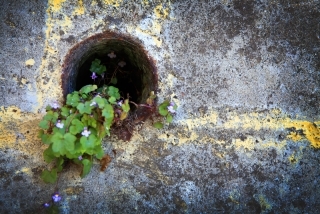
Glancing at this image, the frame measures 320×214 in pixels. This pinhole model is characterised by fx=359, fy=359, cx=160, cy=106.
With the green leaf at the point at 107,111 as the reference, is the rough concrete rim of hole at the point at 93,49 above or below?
above

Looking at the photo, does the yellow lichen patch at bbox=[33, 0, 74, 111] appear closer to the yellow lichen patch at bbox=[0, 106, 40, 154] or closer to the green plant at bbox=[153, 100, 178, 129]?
the yellow lichen patch at bbox=[0, 106, 40, 154]

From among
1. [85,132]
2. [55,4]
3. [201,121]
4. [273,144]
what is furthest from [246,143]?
[55,4]

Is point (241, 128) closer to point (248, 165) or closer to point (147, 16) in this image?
point (248, 165)

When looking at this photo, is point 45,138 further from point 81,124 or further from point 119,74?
point 119,74

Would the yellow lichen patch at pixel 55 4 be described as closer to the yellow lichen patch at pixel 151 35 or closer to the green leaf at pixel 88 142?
the yellow lichen patch at pixel 151 35

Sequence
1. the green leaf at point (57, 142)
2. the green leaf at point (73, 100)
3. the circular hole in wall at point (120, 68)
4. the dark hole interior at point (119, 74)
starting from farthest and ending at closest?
1. the dark hole interior at point (119, 74)
2. the circular hole in wall at point (120, 68)
3. the green leaf at point (73, 100)
4. the green leaf at point (57, 142)

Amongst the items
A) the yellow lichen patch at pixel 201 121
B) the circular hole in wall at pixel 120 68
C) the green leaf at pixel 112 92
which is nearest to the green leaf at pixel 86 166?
the circular hole in wall at pixel 120 68
